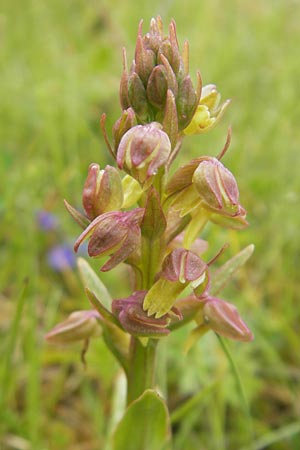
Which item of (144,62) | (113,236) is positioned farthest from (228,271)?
(144,62)

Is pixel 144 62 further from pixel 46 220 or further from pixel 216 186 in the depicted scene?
pixel 46 220

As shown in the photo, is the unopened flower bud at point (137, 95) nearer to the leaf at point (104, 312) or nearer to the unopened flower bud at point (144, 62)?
the unopened flower bud at point (144, 62)

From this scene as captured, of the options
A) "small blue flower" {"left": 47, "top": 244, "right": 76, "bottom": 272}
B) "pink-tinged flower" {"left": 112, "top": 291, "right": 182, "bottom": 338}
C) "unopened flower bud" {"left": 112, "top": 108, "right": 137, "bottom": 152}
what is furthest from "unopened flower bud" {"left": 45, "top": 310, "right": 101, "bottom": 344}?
"small blue flower" {"left": 47, "top": 244, "right": 76, "bottom": 272}

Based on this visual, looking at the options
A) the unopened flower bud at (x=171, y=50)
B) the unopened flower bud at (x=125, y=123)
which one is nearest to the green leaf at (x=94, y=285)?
the unopened flower bud at (x=125, y=123)

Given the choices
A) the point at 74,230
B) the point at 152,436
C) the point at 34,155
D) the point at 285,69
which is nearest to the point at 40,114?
the point at 34,155

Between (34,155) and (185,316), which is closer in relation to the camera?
(185,316)

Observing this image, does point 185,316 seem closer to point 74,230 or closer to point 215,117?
point 215,117

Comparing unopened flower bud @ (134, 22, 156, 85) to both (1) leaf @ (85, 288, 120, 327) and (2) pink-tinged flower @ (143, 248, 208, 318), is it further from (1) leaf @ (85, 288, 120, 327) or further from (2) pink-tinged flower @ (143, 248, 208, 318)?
(1) leaf @ (85, 288, 120, 327)
